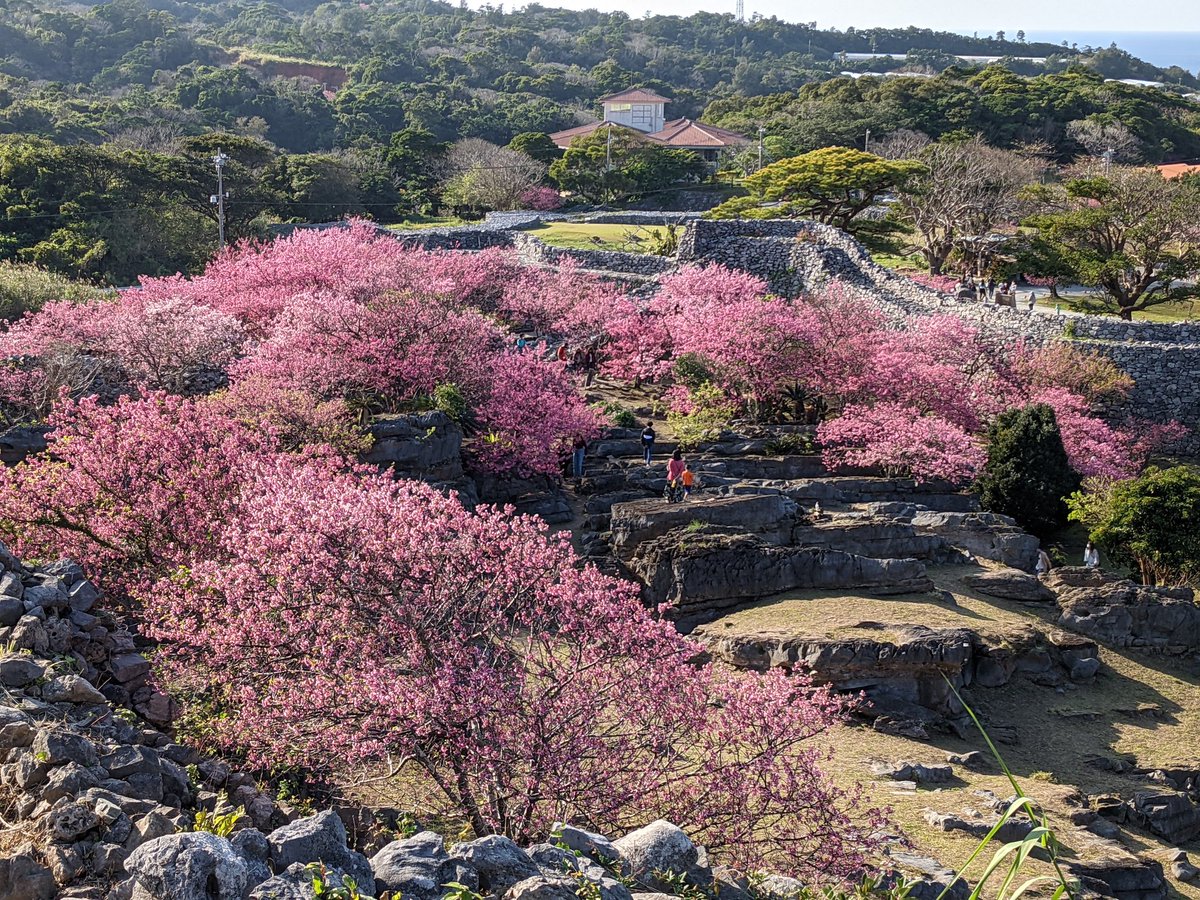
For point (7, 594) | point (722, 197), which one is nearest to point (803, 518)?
point (7, 594)

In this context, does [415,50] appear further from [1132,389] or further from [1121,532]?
[1121,532]

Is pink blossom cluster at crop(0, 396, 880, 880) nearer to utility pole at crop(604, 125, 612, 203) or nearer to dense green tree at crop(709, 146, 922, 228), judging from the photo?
dense green tree at crop(709, 146, 922, 228)

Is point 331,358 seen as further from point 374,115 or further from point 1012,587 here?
point 374,115

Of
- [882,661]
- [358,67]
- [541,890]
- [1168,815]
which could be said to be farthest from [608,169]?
[358,67]

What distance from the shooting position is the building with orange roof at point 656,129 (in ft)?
268

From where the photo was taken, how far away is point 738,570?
779 inches

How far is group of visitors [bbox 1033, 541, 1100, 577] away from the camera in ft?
79.3

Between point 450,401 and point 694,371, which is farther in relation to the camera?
Answer: point 694,371

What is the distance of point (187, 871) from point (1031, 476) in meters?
25.6

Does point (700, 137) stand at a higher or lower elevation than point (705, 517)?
higher

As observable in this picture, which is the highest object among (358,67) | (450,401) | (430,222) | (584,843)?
(358,67)

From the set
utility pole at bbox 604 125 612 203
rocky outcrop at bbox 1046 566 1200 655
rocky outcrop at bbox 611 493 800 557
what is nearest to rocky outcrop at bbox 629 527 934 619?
rocky outcrop at bbox 611 493 800 557

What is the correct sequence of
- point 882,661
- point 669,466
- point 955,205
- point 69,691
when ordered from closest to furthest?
point 69,691
point 882,661
point 669,466
point 955,205

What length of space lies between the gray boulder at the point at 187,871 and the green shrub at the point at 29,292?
82.8 feet
